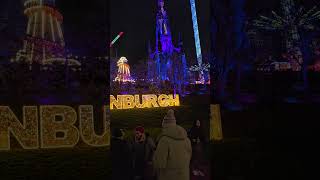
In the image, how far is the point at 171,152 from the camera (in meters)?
3.91

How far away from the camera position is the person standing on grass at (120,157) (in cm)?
389

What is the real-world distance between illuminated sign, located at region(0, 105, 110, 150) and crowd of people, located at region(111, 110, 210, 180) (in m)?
0.16

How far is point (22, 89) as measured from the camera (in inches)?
147

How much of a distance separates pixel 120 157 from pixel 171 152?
1.54 ft

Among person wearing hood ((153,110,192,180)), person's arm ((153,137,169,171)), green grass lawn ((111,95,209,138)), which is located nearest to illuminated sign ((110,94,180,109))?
green grass lawn ((111,95,209,138))

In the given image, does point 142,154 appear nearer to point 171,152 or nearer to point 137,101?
point 171,152

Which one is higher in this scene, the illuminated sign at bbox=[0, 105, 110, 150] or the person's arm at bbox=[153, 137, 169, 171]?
the illuminated sign at bbox=[0, 105, 110, 150]

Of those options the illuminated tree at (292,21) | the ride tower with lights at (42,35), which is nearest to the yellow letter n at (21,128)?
the ride tower with lights at (42,35)

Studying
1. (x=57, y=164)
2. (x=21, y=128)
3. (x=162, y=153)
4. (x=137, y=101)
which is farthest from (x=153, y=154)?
(x=21, y=128)

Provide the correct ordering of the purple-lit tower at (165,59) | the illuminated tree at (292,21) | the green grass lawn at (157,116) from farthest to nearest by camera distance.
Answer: the illuminated tree at (292,21)
the purple-lit tower at (165,59)
the green grass lawn at (157,116)

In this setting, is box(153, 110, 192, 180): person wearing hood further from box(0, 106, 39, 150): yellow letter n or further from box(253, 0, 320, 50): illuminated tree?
box(253, 0, 320, 50): illuminated tree

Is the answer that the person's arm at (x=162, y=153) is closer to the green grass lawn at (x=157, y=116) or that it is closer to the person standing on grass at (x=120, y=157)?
the green grass lawn at (x=157, y=116)

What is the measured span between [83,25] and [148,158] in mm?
1357

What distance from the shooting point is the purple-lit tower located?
13.0 feet
